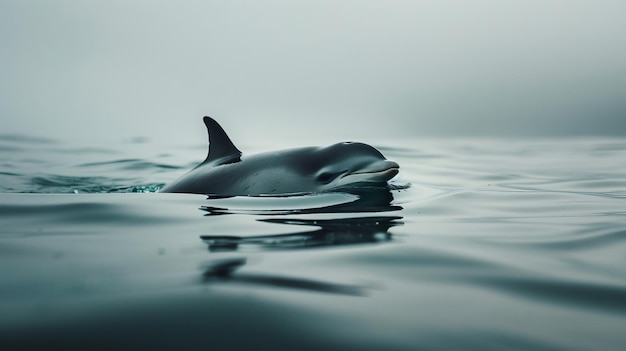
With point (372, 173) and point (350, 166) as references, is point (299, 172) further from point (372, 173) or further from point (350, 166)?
point (372, 173)

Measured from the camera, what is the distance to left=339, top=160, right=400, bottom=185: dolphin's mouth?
244 inches

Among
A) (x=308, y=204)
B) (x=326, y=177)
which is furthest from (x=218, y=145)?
(x=308, y=204)

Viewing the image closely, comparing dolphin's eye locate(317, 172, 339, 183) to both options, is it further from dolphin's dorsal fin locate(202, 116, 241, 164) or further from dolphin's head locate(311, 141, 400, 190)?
dolphin's dorsal fin locate(202, 116, 241, 164)

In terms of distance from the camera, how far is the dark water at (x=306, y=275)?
6.19ft

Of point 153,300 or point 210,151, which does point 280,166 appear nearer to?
point 210,151

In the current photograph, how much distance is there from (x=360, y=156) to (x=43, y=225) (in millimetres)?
3519

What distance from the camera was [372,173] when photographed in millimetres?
6227

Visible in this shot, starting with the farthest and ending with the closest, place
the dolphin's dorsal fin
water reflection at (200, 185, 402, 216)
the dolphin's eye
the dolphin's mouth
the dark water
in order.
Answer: the dolphin's dorsal fin → the dolphin's eye → the dolphin's mouth → water reflection at (200, 185, 402, 216) → the dark water

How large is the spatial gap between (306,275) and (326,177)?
3775mm

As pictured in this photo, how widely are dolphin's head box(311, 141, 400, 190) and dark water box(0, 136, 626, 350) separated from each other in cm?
52

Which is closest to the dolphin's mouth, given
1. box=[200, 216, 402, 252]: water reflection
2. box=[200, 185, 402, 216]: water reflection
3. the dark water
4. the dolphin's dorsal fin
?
box=[200, 185, 402, 216]: water reflection

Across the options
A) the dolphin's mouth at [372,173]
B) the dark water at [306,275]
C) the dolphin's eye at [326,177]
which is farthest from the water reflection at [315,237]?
the dolphin's eye at [326,177]

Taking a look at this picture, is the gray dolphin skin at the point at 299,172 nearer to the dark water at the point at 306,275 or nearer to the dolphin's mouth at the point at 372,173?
the dolphin's mouth at the point at 372,173

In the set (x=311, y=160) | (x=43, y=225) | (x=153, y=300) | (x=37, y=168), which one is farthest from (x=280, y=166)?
(x=37, y=168)
